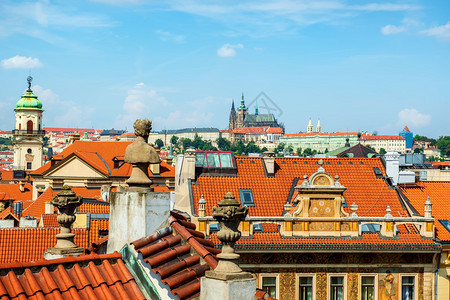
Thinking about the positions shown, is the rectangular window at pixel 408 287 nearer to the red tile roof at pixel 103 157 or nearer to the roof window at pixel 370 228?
the roof window at pixel 370 228

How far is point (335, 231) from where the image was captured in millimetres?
25062

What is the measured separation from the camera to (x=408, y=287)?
2478 centimetres

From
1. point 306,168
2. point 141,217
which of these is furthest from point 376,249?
point 141,217

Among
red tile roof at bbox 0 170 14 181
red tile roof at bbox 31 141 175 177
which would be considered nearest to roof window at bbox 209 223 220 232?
red tile roof at bbox 31 141 175 177

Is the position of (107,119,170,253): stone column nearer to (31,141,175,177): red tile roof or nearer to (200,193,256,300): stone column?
(200,193,256,300): stone column

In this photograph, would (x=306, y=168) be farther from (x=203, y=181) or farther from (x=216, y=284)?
(x=216, y=284)

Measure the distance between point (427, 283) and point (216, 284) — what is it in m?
19.6

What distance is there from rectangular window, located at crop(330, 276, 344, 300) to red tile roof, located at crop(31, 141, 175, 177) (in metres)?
44.5

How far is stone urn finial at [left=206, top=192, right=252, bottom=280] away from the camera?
7105mm

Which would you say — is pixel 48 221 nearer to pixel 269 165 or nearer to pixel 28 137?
pixel 269 165

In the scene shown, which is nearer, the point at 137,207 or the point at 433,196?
the point at 137,207

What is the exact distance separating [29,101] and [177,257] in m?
113

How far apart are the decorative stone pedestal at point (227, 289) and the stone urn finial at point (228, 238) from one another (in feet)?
0.18

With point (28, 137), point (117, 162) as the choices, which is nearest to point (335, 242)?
point (117, 162)
